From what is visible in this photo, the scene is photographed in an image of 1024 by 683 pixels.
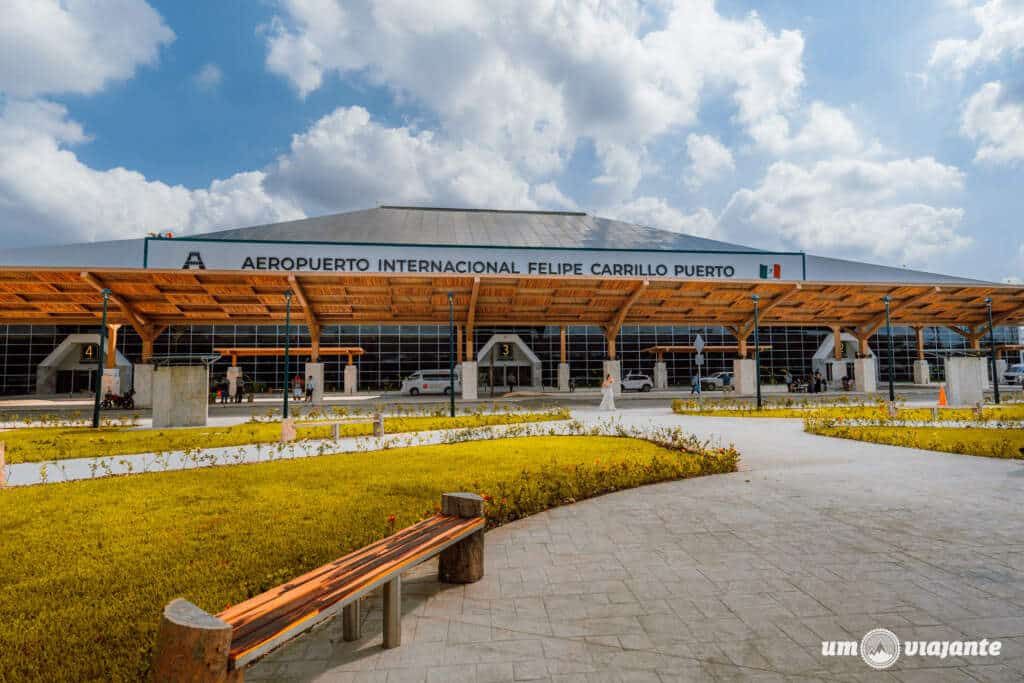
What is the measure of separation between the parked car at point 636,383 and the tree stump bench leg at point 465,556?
38.6 m

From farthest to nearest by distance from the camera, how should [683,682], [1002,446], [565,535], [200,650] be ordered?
[1002,446], [565,535], [683,682], [200,650]

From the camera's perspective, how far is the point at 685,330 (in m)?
49.1

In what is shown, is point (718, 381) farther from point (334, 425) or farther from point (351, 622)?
point (351, 622)

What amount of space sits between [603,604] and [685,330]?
4774 centimetres

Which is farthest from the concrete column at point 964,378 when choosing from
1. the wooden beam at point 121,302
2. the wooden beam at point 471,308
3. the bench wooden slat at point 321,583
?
the wooden beam at point 121,302

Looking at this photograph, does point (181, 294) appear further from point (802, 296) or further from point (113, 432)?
point (802, 296)

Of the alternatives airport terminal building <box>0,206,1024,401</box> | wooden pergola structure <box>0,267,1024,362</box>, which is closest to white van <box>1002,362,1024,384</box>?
airport terminal building <box>0,206,1024,401</box>

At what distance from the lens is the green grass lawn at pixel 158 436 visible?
36.7 feet

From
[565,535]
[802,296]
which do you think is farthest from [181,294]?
[802,296]

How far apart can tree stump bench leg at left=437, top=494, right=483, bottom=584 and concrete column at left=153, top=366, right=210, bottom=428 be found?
588 inches

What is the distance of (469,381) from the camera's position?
3019 centimetres

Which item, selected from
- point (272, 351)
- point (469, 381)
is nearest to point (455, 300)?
point (469, 381)

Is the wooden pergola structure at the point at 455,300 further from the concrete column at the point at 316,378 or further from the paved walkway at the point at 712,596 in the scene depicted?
the paved walkway at the point at 712,596

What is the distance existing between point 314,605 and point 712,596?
2794 millimetres
